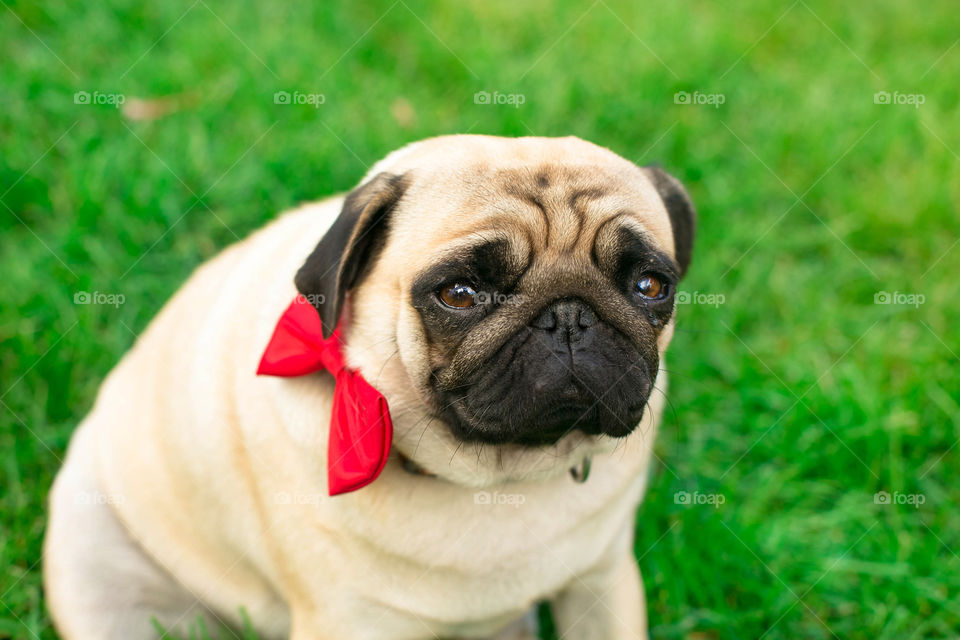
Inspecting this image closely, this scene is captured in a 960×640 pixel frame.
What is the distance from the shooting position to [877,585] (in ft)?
12.1

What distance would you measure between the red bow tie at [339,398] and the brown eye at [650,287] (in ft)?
3.02

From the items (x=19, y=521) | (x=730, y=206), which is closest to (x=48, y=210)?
(x=19, y=521)

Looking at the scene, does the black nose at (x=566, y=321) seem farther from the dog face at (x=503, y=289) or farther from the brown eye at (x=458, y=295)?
the brown eye at (x=458, y=295)

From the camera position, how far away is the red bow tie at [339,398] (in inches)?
100

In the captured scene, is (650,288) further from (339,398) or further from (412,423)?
(339,398)

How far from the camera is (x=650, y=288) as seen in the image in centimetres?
276

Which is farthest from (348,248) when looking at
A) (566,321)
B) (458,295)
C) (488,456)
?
(488,456)

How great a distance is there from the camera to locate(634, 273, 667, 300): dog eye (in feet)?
8.99

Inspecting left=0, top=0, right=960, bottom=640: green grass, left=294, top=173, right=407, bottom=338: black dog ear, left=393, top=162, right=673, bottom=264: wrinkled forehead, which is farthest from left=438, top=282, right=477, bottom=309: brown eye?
left=0, top=0, right=960, bottom=640: green grass

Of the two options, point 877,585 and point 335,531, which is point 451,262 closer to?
point 335,531

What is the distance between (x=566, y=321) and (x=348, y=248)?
719 millimetres

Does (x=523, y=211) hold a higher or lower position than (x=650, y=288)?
higher

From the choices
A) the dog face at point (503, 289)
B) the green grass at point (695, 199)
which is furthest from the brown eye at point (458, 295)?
the green grass at point (695, 199)

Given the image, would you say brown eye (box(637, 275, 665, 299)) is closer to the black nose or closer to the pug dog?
the pug dog
